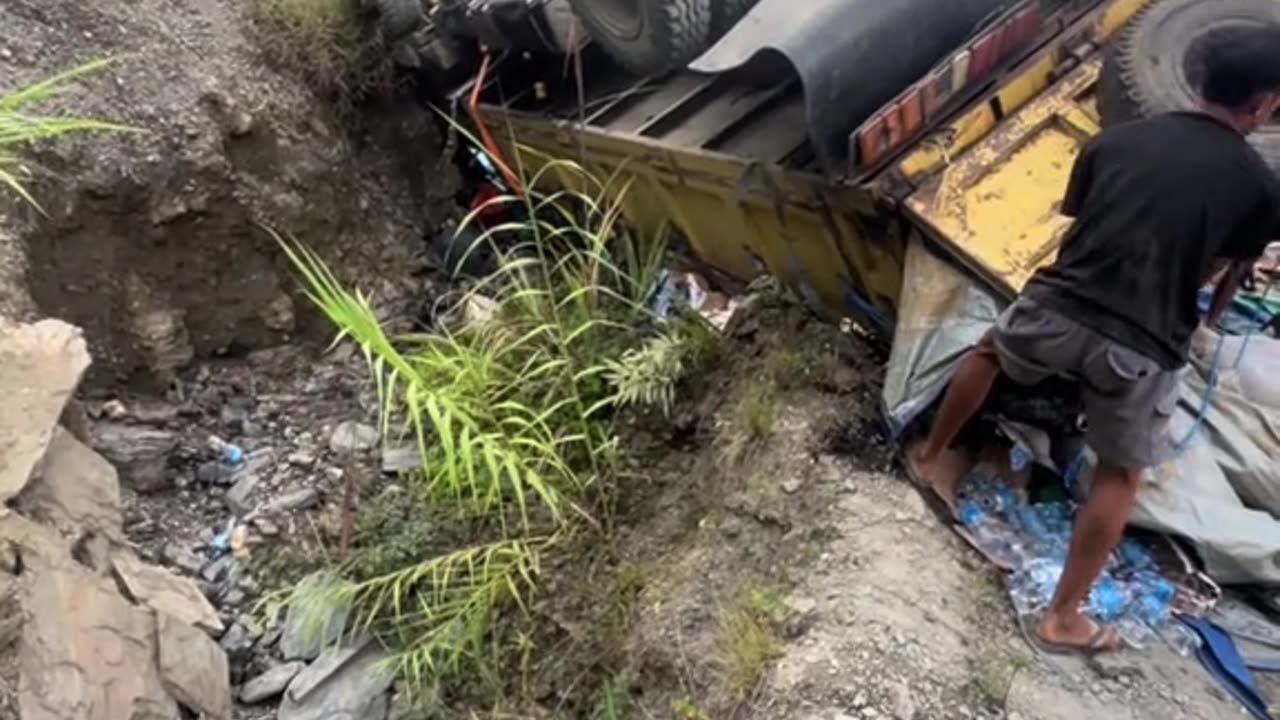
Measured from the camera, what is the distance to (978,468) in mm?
3863

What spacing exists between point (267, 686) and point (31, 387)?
107 cm

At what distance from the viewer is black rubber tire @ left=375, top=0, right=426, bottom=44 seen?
590 cm

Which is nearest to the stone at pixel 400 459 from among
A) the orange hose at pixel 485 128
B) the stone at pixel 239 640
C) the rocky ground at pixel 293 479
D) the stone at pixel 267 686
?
the rocky ground at pixel 293 479

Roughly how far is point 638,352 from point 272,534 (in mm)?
1322

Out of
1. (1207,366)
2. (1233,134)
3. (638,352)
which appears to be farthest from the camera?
(638,352)

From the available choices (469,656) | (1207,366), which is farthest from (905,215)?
(469,656)

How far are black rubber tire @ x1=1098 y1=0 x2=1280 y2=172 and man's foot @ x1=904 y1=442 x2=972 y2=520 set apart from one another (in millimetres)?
993

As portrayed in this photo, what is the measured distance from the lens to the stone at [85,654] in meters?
3.45

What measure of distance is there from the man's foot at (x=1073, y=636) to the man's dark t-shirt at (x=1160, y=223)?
0.66 meters

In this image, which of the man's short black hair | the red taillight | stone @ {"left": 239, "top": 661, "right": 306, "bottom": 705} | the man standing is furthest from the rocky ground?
the man's short black hair

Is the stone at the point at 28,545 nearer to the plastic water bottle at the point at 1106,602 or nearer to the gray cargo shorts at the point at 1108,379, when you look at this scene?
the gray cargo shorts at the point at 1108,379

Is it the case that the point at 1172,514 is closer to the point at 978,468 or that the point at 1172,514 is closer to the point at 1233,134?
Answer: the point at 978,468

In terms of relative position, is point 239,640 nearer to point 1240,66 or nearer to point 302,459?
point 302,459

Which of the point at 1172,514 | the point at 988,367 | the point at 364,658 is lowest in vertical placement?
the point at 364,658
